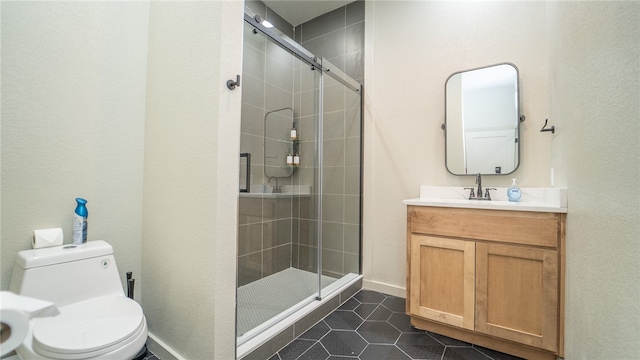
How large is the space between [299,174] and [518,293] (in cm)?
182

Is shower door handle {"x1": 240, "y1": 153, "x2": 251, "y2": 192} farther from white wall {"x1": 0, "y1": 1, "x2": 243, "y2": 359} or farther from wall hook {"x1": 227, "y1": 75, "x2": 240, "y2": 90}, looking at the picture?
wall hook {"x1": 227, "y1": 75, "x2": 240, "y2": 90}

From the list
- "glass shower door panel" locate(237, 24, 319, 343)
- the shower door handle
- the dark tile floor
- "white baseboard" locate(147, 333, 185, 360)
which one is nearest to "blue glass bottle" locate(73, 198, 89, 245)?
"white baseboard" locate(147, 333, 185, 360)

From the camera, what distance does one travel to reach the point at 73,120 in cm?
140

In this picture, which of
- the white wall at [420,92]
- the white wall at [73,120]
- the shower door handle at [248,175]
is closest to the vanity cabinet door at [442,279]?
the white wall at [420,92]

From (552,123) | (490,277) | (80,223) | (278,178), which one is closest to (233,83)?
(80,223)

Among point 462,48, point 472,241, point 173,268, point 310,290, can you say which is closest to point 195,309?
point 173,268

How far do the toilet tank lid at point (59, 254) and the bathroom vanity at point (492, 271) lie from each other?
178 cm

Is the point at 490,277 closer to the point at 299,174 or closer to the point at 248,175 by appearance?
the point at 299,174

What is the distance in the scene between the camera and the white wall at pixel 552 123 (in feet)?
2.60

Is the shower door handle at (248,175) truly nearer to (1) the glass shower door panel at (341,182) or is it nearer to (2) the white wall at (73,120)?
(1) the glass shower door panel at (341,182)

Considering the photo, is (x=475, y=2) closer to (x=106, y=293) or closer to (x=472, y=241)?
(x=472, y=241)

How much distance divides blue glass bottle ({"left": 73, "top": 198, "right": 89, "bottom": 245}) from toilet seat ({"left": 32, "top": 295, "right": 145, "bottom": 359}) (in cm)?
31

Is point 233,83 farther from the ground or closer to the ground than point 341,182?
farther from the ground

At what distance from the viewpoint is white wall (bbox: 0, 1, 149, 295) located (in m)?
1.23
